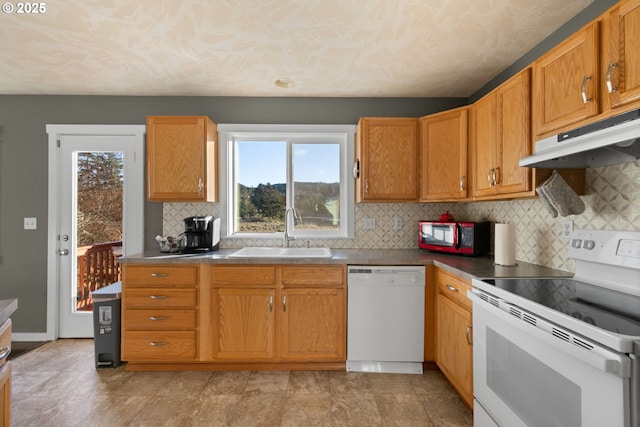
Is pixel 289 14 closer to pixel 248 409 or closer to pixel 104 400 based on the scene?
pixel 248 409

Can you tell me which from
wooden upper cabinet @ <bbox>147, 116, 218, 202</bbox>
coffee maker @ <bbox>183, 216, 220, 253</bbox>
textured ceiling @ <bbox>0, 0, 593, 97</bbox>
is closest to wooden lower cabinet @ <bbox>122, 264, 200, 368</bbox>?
coffee maker @ <bbox>183, 216, 220, 253</bbox>

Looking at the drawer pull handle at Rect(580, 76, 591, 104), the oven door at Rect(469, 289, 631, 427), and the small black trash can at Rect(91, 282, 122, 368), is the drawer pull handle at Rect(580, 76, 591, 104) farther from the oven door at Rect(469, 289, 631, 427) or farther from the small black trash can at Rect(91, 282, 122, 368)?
the small black trash can at Rect(91, 282, 122, 368)

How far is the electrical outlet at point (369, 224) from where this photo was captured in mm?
3057

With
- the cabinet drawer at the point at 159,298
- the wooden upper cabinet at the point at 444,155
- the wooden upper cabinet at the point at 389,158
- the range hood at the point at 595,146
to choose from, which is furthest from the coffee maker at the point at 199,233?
the range hood at the point at 595,146

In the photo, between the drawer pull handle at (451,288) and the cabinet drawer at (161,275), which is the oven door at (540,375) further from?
the cabinet drawer at (161,275)

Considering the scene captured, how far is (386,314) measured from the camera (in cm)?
238

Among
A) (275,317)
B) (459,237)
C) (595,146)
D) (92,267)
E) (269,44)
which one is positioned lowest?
(275,317)

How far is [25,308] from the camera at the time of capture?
300cm

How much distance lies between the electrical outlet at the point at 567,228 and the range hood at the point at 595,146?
0.34 m

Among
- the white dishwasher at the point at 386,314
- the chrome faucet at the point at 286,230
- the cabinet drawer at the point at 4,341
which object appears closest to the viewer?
the cabinet drawer at the point at 4,341

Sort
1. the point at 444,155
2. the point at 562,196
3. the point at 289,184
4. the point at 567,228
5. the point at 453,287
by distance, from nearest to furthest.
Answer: the point at 562,196, the point at 567,228, the point at 453,287, the point at 444,155, the point at 289,184

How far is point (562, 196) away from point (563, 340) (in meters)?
0.92

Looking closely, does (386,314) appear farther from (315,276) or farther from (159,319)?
(159,319)

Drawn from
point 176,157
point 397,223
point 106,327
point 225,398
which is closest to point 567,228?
point 397,223
